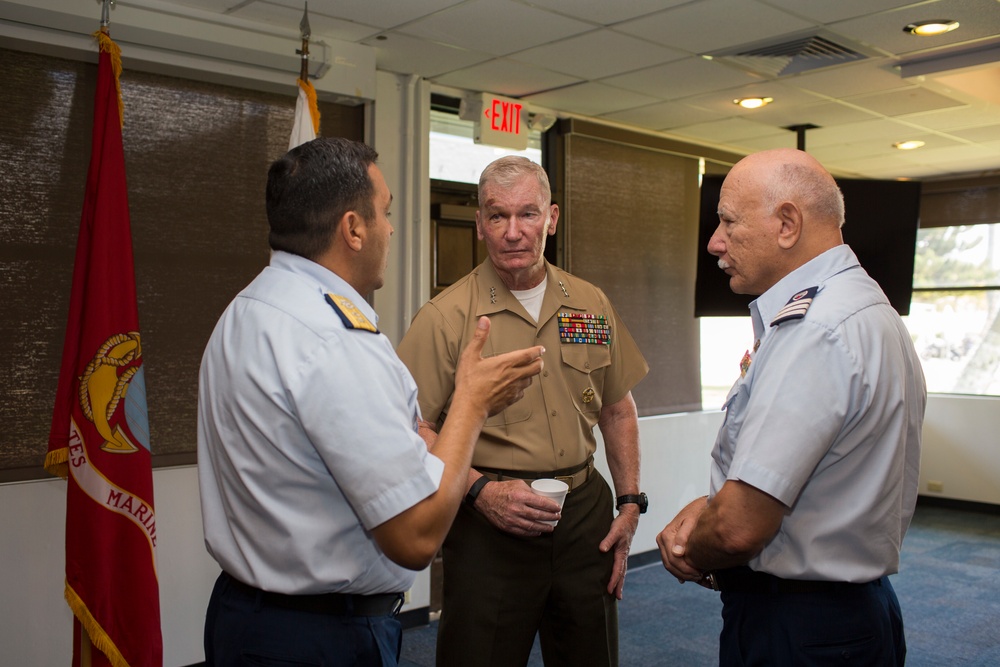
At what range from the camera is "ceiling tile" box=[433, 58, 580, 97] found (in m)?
4.05

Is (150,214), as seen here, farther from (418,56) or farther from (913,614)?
(913,614)

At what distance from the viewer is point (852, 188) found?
4.75 meters

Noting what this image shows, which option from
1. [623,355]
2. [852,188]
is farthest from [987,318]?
[623,355]

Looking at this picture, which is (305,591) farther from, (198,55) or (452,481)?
(198,55)

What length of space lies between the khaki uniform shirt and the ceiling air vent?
195 cm

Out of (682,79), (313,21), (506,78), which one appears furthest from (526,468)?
(682,79)

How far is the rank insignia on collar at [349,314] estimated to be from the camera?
1355mm

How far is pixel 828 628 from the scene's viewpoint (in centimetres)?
156

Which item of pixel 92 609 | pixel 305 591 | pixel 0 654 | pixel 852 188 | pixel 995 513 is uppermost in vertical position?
pixel 852 188

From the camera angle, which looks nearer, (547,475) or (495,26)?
(547,475)

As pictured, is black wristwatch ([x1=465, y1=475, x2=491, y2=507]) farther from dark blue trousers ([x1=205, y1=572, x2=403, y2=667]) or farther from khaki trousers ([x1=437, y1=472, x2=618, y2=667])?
dark blue trousers ([x1=205, y1=572, x2=403, y2=667])

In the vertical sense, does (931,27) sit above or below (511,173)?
above

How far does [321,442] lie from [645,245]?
4370 mm

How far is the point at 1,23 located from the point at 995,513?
7.09 meters
